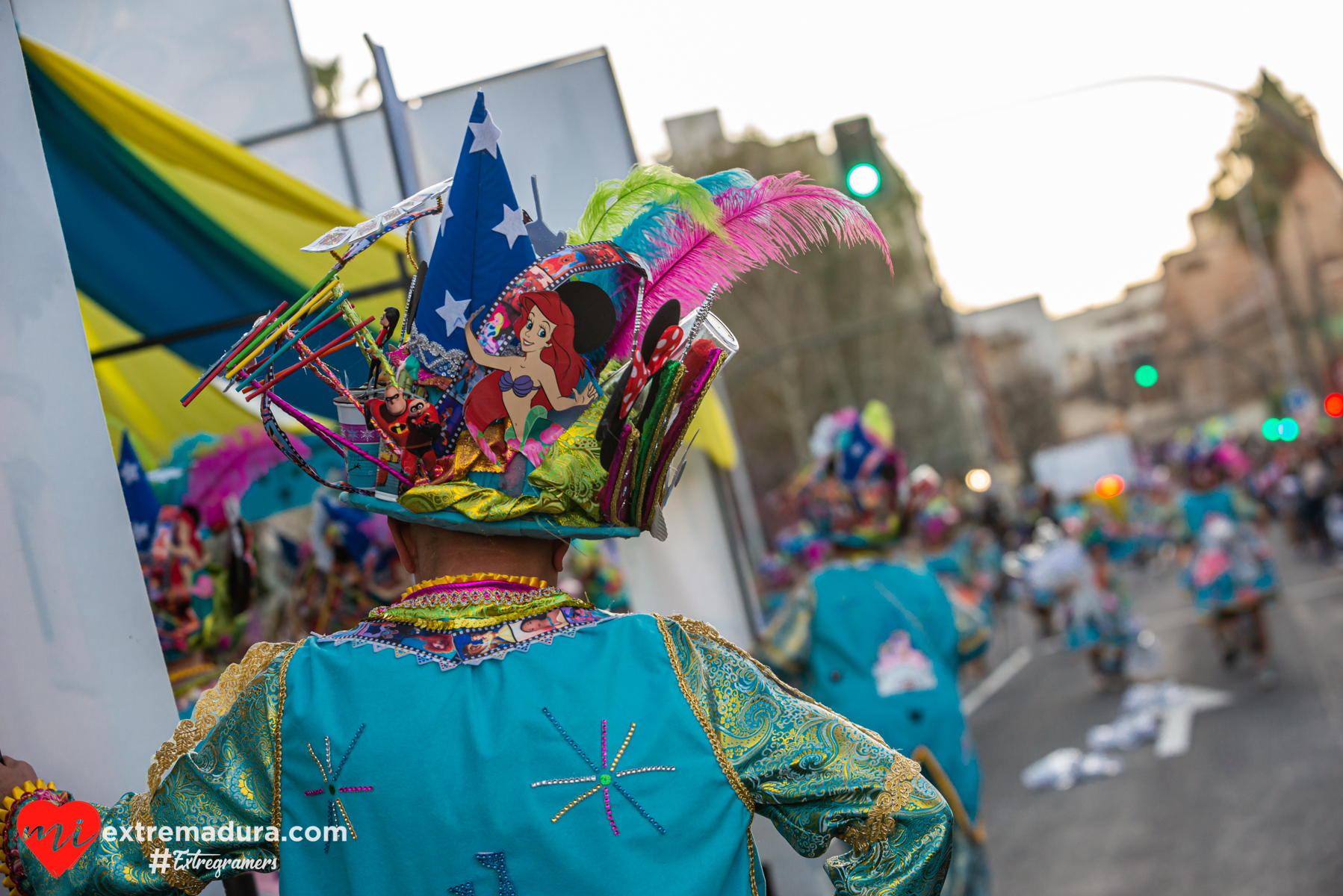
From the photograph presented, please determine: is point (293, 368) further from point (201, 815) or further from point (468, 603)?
point (201, 815)

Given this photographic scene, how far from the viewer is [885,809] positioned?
1707 mm

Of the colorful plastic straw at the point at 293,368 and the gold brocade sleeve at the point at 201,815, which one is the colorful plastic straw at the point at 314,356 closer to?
the colorful plastic straw at the point at 293,368

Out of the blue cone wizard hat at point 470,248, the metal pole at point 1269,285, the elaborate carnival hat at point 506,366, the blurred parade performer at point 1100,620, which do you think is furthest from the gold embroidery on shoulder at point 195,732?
the metal pole at point 1269,285

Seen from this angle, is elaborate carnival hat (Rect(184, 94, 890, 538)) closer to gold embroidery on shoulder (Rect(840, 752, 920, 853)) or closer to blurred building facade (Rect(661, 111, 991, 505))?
gold embroidery on shoulder (Rect(840, 752, 920, 853))

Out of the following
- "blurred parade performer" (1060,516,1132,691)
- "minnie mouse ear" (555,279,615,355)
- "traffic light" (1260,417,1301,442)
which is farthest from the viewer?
"traffic light" (1260,417,1301,442)

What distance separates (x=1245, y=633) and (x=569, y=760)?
11.0 metres

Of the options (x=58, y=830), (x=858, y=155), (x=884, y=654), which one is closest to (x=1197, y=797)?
(x=884, y=654)

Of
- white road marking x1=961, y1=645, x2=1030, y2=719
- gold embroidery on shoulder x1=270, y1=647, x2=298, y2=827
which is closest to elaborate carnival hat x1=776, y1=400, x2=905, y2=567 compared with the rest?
gold embroidery on shoulder x1=270, y1=647, x2=298, y2=827

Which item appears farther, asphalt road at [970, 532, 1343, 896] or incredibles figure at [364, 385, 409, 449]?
asphalt road at [970, 532, 1343, 896]

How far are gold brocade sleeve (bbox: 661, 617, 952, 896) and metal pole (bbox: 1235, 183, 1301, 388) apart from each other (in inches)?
2230

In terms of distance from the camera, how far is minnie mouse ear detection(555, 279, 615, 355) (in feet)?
5.91

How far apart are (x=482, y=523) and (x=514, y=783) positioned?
0.37m

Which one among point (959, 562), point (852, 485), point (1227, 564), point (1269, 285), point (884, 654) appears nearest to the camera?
point (884, 654)

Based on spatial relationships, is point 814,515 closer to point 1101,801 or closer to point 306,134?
point 306,134
